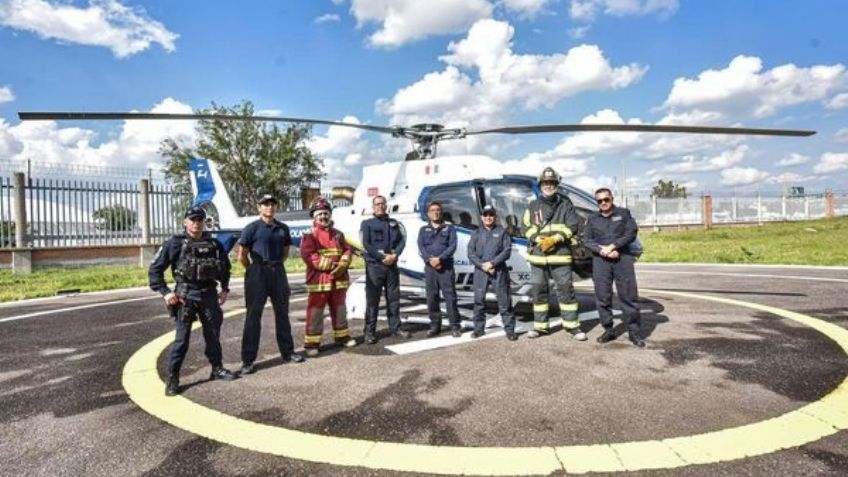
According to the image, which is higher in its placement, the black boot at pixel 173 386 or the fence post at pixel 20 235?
the fence post at pixel 20 235

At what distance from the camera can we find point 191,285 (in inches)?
182

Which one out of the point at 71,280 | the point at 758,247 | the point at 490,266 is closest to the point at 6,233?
the point at 71,280

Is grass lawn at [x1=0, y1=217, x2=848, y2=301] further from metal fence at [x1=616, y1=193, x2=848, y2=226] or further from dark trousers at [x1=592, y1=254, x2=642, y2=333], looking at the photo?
dark trousers at [x1=592, y1=254, x2=642, y2=333]

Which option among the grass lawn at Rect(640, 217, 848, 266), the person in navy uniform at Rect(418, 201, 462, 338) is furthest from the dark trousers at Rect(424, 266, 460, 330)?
the grass lawn at Rect(640, 217, 848, 266)

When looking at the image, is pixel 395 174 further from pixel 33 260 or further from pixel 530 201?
pixel 33 260

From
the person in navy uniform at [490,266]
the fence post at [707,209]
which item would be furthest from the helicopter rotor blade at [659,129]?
the fence post at [707,209]

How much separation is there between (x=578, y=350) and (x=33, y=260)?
1817 centimetres

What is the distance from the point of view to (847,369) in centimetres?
463

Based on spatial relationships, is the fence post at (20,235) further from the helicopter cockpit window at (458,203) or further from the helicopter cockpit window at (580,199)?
the helicopter cockpit window at (580,199)

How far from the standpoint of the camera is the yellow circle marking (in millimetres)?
2896

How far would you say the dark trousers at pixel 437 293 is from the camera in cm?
652

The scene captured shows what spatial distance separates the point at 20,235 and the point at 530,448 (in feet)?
62.5

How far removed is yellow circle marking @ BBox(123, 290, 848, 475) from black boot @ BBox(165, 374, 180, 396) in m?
0.57

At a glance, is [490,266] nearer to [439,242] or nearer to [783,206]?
[439,242]
